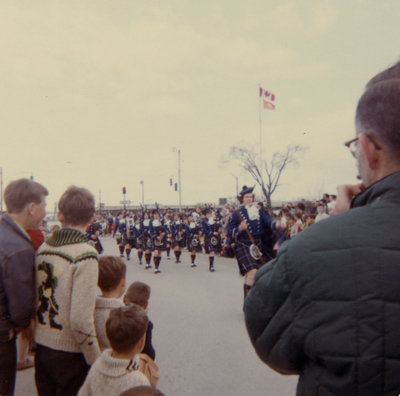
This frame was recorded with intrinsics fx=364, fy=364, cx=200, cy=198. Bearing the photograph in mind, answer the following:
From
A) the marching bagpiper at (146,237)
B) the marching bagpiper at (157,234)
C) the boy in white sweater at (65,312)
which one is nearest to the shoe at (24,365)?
the boy in white sweater at (65,312)

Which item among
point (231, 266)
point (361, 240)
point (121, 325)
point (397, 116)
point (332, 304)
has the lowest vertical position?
point (231, 266)

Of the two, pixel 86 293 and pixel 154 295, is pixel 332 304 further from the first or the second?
pixel 154 295

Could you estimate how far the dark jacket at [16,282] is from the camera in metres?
2.27

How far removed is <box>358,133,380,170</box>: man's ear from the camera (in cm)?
105

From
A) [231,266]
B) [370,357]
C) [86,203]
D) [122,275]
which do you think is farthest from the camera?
[231,266]

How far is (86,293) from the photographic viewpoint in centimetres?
215

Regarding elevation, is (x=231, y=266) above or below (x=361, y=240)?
below

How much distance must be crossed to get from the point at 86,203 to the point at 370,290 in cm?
192

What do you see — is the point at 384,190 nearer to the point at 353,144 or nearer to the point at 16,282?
the point at 353,144

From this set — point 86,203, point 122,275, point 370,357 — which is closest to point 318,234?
Answer: point 370,357

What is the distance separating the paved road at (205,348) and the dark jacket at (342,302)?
3090mm

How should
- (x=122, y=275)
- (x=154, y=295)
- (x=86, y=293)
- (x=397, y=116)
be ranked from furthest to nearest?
(x=154, y=295) < (x=122, y=275) < (x=86, y=293) < (x=397, y=116)

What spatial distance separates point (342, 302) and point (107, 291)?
2086mm

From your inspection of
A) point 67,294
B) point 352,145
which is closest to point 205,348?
point 67,294
